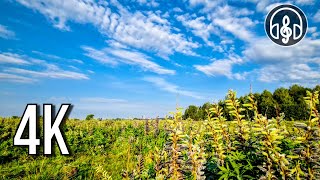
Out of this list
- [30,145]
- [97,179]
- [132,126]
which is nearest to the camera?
[97,179]

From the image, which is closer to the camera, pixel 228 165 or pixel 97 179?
pixel 228 165

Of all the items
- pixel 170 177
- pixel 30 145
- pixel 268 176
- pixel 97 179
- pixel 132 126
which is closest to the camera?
pixel 268 176

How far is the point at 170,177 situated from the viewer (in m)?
2.91

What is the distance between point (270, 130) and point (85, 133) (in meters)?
11.1

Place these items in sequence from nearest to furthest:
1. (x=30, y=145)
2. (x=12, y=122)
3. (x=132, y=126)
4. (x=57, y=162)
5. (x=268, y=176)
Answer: (x=268, y=176) < (x=57, y=162) < (x=30, y=145) < (x=12, y=122) < (x=132, y=126)

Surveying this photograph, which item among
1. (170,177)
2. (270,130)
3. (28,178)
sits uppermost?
(270,130)

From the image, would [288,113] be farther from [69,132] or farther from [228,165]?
[228,165]

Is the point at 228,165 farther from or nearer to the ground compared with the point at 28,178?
farther from the ground

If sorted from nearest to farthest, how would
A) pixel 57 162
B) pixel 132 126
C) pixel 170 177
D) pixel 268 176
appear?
1. pixel 268 176
2. pixel 170 177
3. pixel 57 162
4. pixel 132 126

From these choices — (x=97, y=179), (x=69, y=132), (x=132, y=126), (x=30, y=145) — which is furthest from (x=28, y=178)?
(x=132, y=126)

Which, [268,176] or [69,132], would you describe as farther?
[69,132]

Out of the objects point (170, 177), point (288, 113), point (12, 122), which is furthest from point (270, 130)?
point (288, 113)

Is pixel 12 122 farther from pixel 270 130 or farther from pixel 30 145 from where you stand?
pixel 270 130

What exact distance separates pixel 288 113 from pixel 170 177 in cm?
3805
